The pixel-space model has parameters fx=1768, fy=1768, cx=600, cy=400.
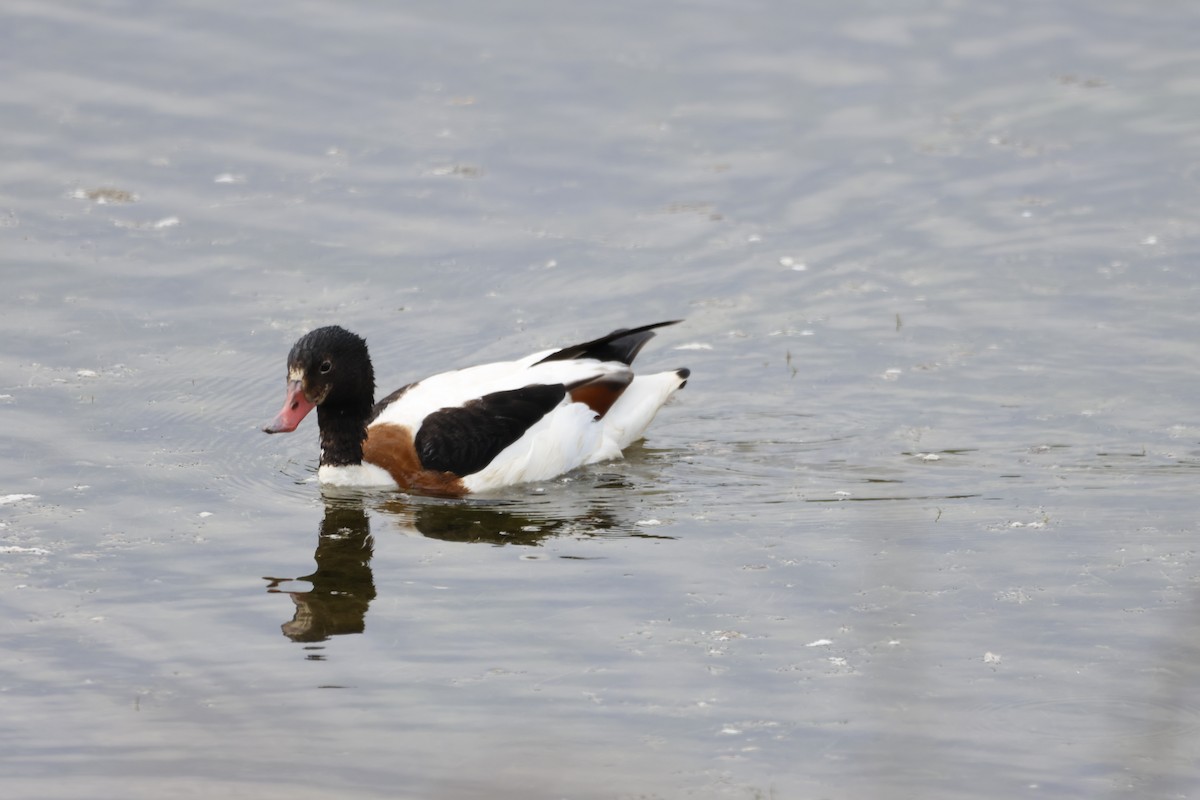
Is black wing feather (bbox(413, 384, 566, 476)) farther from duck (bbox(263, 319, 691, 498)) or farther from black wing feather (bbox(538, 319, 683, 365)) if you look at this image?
black wing feather (bbox(538, 319, 683, 365))

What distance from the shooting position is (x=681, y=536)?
9.64 m

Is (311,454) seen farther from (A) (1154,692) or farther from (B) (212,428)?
(A) (1154,692)

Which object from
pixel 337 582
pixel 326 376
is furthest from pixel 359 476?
pixel 337 582

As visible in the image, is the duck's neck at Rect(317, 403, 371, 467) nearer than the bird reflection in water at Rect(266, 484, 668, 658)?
No

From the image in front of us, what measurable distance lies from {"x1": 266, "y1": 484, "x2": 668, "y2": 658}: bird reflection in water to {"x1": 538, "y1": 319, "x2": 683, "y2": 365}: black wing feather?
1288 millimetres

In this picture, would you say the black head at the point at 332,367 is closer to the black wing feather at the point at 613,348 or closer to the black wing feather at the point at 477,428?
the black wing feather at the point at 477,428

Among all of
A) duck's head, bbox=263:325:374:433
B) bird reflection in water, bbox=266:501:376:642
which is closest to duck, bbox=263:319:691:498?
duck's head, bbox=263:325:374:433

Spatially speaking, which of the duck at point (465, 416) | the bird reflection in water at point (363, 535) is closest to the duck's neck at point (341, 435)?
the duck at point (465, 416)

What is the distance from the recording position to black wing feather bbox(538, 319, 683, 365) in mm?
11328

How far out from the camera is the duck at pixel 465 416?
10672 mm

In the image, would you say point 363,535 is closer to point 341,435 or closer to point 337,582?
point 337,582

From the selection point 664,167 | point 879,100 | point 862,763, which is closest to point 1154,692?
point 862,763

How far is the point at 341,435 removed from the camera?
1073 cm

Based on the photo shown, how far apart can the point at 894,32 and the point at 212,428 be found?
9272 millimetres
